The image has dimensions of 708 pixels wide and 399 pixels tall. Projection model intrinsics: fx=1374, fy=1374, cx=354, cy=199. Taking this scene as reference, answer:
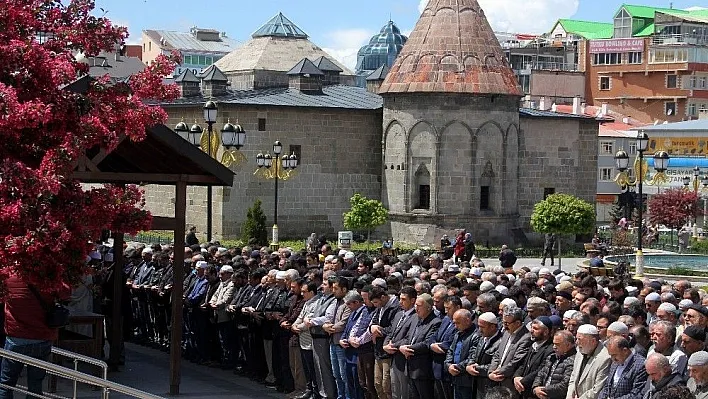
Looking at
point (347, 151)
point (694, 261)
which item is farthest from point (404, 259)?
point (347, 151)

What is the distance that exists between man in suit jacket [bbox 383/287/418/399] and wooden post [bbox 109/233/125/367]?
161 inches

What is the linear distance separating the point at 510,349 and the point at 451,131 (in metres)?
34.1

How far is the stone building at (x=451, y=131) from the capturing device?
1790 inches

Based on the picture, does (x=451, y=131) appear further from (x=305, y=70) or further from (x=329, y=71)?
(x=329, y=71)

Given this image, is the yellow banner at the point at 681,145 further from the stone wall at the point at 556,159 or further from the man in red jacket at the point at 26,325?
the man in red jacket at the point at 26,325

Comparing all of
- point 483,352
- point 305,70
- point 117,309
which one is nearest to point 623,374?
point 483,352

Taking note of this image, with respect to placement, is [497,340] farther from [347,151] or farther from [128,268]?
[347,151]

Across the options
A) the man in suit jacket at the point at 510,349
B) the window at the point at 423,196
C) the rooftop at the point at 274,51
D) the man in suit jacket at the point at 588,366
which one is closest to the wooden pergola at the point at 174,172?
the man in suit jacket at the point at 510,349

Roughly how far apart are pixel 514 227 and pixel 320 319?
3365 centimetres

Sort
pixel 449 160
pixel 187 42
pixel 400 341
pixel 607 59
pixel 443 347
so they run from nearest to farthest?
pixel 443 347
pixel 400 341
pixel 449 160
pixel 607 59
pixel 187 42

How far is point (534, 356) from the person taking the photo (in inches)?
456

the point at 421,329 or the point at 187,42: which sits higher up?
the point at 187,42

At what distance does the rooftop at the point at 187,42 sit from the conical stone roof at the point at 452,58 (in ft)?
239

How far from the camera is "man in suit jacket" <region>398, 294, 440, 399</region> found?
12969 mm
